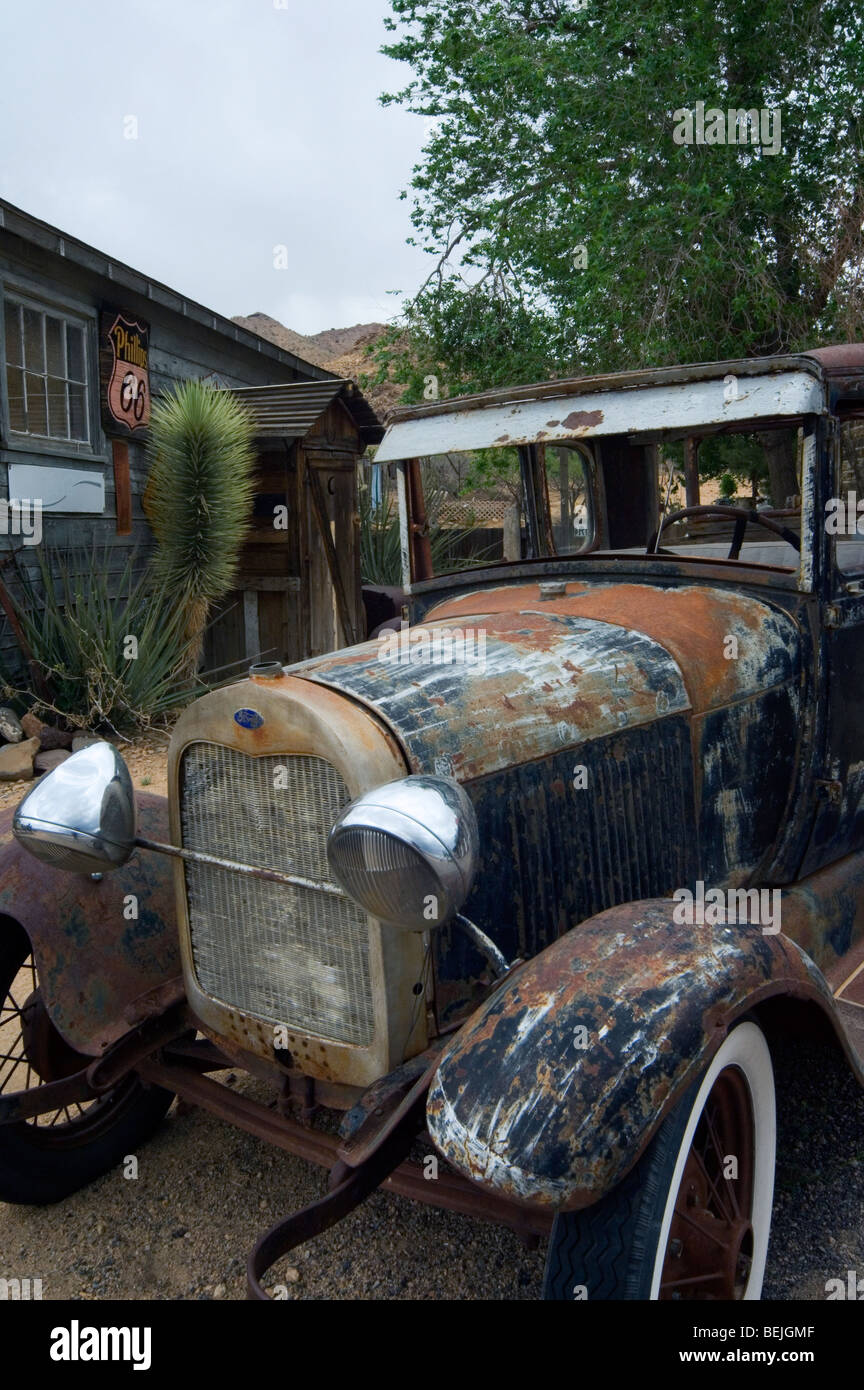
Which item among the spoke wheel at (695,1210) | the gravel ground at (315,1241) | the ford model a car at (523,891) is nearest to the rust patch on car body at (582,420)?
the ford model a car at (523,891)

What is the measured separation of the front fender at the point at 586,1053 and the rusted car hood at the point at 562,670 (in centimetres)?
51

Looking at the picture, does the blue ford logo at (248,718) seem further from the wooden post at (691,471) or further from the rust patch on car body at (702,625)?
the wooden post at (691,471)

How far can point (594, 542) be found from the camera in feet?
12.0

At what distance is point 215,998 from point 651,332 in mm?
8409

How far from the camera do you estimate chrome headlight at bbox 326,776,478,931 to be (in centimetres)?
183

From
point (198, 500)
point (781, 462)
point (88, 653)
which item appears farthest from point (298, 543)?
point (781, 462)

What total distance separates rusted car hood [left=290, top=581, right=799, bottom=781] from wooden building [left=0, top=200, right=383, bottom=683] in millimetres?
5470

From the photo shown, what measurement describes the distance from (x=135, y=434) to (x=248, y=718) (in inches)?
287

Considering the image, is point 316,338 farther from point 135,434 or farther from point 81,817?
point 81,817

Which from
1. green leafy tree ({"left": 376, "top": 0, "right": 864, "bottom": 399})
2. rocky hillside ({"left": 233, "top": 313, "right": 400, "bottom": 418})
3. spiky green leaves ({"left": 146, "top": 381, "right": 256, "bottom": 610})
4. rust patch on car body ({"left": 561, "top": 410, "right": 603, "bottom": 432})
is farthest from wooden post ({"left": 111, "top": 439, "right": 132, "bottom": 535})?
rocky hillside ({"left": 233, "top": 313, "right": 400, "bottom": 418})

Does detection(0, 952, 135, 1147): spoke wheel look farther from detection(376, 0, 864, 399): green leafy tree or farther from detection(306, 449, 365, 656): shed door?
detection(376, 0, 864, 399): green leafy tree

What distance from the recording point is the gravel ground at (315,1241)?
8.04 ft
